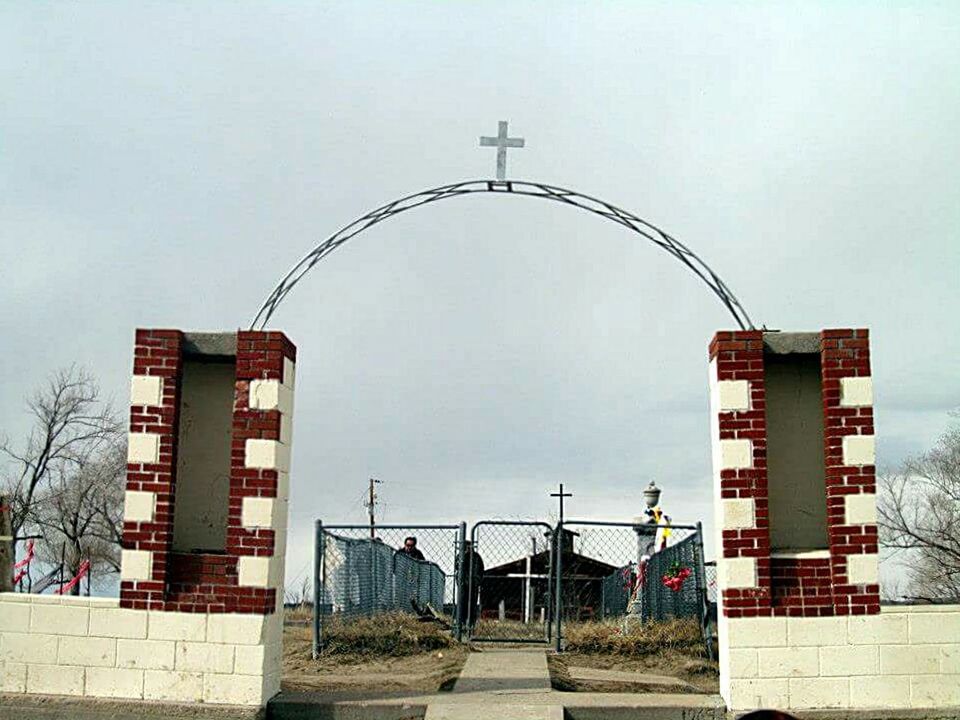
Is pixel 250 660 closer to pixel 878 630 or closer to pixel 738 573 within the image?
pixel 738 573

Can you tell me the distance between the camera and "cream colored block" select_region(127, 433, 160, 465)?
10312 mm

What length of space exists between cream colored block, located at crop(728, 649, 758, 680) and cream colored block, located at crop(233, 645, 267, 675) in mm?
3771

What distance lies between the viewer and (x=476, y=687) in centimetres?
1091

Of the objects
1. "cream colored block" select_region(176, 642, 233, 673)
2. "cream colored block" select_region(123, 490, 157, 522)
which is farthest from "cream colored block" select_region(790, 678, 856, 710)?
"cream colored block" select_region(123, 490, 157, 522)

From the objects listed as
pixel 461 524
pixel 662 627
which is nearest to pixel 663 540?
pixel 662 627

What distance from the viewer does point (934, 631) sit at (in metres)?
9.94

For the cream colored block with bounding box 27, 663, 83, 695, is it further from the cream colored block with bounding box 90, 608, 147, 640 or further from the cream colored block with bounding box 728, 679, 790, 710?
the cream colored block with bounding box 728, 679, 790, 710

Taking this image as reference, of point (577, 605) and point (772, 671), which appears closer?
point (772, 671)

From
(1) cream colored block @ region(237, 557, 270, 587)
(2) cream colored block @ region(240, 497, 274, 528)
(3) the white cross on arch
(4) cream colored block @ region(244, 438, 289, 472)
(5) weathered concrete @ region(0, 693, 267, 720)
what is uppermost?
(3) the white cross on arch

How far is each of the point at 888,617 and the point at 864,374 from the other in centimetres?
197

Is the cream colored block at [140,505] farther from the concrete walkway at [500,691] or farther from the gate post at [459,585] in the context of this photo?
the gate post at [459,585]

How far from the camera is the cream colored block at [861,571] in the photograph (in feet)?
32.8

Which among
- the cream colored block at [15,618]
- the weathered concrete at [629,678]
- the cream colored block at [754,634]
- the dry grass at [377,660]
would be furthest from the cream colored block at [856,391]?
the cream colored block at [15,618]

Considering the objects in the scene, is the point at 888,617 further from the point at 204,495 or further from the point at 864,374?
the point at 204,495
